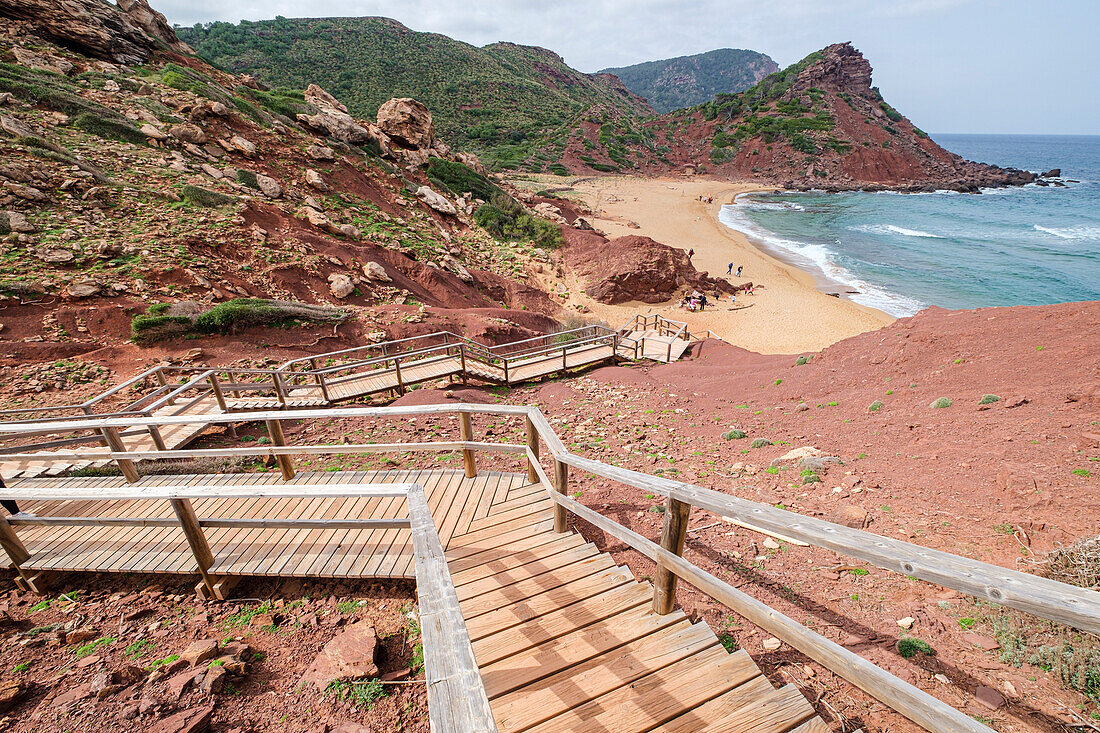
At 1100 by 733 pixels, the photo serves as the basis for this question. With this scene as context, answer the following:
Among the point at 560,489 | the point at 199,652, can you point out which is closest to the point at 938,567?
the point at 560,489

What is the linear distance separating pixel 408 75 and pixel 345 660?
3731 inches

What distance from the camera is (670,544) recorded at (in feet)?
8.97

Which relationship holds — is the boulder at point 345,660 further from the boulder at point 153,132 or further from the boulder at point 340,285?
the boulder at point 153,132

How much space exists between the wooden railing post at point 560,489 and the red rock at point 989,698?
2844mm

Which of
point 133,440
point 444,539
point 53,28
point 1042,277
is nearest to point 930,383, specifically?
point 444,539

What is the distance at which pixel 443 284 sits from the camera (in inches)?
757

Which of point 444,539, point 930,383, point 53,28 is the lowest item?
point 930,383

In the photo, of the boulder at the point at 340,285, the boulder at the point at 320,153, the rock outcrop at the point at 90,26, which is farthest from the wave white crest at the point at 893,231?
the rock outcrop at the point at 90,26

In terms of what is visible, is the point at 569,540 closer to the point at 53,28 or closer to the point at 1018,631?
the point at 1018,631

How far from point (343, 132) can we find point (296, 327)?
17.3m

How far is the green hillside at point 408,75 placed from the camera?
67500mm

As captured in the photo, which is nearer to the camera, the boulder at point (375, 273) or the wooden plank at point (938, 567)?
the wooden plank at point (938, 567)

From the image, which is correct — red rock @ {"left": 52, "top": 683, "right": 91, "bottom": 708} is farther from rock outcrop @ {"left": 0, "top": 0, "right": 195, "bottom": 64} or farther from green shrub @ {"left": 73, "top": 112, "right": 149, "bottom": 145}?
rock outcrop @ {"left": 0, "top": 0, "right": 195, "bottom": 64}

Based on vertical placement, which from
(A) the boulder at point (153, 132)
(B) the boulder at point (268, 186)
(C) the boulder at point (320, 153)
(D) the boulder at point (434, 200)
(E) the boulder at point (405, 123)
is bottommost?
(D) the boulder at point (434, 200)
